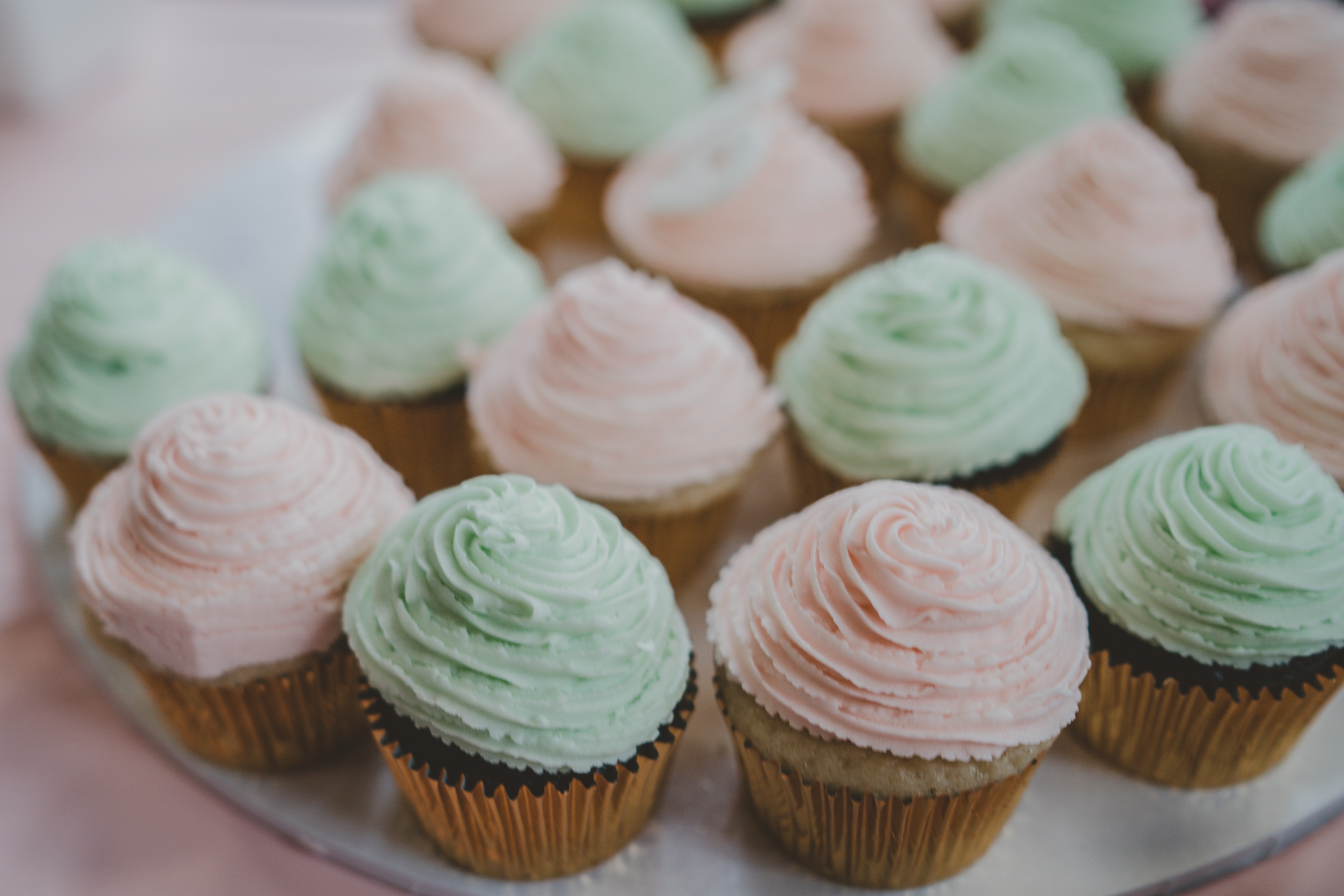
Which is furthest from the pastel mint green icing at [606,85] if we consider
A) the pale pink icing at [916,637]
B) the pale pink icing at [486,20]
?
the pale pink icing at [916,637]

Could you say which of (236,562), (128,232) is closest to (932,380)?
(236,562)

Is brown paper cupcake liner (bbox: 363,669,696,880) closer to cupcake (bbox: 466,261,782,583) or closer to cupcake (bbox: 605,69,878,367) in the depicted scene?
cupcake (bbox: 466,261,782,583)

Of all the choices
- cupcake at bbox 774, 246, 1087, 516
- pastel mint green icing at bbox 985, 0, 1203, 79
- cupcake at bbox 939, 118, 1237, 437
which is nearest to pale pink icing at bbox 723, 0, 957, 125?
pastel mint green icing at bbox 985, 0, 1203, 79

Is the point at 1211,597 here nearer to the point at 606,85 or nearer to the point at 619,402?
the point at 619,402

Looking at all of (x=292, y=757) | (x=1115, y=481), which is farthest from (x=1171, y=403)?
(x=292, y=757)

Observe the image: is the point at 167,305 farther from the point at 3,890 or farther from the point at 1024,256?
the point at 1024,256

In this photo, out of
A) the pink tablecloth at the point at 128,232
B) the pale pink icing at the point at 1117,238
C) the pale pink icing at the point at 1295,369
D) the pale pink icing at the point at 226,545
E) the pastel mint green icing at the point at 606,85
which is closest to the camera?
the pale pink icing at the point at 226,545

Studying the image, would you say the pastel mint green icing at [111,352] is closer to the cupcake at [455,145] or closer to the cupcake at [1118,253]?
the cupcake at [455,145]
